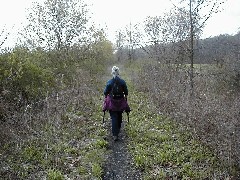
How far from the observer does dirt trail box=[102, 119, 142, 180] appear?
711 centimetres

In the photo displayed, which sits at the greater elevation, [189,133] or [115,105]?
[115,105]

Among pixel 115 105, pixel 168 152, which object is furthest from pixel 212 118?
pixel 115 105

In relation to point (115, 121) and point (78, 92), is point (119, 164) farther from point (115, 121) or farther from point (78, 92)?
point (78, 92)

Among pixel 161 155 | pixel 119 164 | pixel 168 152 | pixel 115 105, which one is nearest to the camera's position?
pixel 119 164

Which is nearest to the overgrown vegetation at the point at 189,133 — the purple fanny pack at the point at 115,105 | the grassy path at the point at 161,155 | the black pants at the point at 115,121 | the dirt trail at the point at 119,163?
the grassy path at the point at 161,155

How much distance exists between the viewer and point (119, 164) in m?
7.84

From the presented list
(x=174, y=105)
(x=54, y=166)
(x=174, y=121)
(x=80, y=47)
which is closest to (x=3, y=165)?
(x=54, y=166)

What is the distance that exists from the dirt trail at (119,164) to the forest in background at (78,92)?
291 mm

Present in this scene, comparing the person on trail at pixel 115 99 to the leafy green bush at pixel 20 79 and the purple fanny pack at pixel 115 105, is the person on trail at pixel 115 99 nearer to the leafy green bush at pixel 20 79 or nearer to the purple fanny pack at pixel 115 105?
the purple fanny pack at pixel 115 105

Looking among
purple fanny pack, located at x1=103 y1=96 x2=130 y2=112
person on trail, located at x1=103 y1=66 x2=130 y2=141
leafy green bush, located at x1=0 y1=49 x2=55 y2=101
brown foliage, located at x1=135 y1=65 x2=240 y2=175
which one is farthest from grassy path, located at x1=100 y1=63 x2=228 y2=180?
leafy green bush, located at x1=0 y1=49 x2=55 y2=101

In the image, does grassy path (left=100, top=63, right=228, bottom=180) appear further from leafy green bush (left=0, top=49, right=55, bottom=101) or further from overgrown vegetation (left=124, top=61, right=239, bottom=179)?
leafy green bush (left=0, top=49, right=55, bottom=101)

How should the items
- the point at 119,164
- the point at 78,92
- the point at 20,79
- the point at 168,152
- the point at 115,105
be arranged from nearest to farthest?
the point at 119,164 < the point at 168,152 < the point at 115,105 < the point at 20,79 < the point at 78,92

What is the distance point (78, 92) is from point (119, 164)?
8766 millimetres

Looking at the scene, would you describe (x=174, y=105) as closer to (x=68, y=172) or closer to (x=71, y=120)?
(x=71, y=120)
